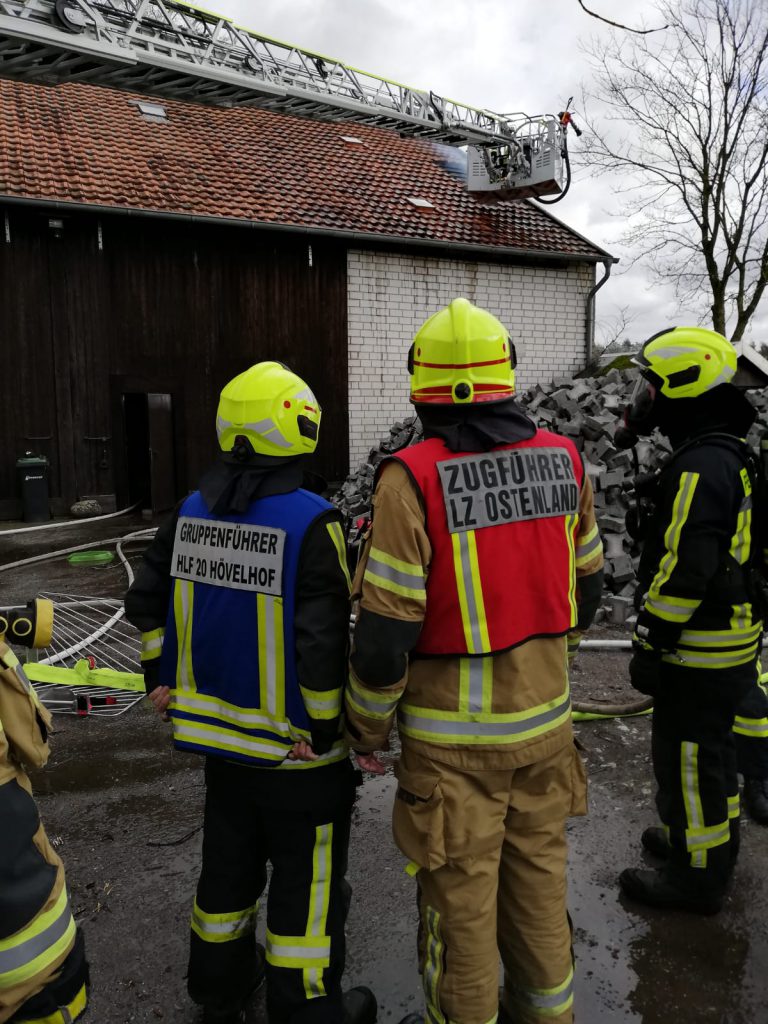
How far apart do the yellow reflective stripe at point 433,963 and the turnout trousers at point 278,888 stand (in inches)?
11.8

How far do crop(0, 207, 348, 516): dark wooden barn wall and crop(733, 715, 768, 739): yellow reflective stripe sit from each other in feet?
37.1

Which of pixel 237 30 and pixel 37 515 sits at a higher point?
pixel 237 30

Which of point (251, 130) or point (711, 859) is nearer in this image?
point (711, 859)

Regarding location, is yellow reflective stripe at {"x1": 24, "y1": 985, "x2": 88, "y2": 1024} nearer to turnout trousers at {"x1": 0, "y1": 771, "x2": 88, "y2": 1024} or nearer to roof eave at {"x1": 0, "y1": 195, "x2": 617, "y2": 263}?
turnout trousers at {"x1": 0, "y1": 771, "x2": 88, "y2": 1024}

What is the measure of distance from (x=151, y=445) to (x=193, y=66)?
20.0 ft

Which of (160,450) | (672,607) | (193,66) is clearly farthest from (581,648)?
(160,450)

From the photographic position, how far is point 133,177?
41.9 feet

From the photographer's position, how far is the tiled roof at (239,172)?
12383 mm

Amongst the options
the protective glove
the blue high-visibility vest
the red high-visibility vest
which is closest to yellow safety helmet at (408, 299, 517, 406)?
the red high-visibility vest

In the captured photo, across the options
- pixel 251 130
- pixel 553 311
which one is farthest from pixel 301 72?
pixel 553 311

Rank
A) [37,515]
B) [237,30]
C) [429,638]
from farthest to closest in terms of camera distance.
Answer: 1. [37,515]
2. [237,30]
3. [429,638]

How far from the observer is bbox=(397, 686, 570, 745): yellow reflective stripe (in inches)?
77.0

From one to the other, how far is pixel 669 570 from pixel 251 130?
16.2 m

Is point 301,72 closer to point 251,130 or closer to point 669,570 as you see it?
point 251,130
